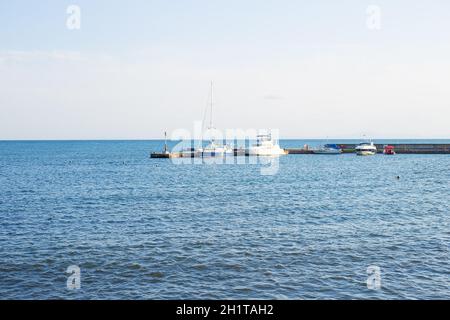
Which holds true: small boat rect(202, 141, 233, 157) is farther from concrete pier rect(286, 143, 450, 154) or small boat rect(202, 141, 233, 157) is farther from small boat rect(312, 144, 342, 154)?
small boat rect(312, 144, 342, 154)

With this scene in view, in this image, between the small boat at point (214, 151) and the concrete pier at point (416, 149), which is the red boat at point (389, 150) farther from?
the small boat at point (214, 151)

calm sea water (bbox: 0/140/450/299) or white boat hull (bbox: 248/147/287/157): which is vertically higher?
white boat hull (bbox: 248/147/287/157)

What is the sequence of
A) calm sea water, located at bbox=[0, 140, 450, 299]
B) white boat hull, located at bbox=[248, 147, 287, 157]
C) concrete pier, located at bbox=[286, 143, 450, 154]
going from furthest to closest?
concrete pier, located at bbox=[286, 143, 450, 154], white boat hull, located at bbox=[248, 147, 287, 157], calm sea water, located at bbox=[0, 140, 450, 299]

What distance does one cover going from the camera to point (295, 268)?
20.2 metres

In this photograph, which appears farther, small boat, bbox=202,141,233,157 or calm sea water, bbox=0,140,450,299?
small boat, bbox=202,141,233,157

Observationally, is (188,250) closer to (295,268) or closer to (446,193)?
(295,268)

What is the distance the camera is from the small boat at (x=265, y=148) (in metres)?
133

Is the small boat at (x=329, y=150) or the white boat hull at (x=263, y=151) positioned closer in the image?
the white boat hull at (x=263, y=151)

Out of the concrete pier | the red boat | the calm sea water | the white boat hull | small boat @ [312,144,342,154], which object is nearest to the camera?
the calm sea water

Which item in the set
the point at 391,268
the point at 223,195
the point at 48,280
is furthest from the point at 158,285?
the point at 223,195

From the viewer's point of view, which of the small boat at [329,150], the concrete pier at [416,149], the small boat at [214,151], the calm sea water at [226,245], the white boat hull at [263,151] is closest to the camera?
the calm sea water at [226,245]

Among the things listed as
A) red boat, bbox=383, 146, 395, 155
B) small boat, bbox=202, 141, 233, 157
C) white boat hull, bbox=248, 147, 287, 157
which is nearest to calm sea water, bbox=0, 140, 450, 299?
small boat, bbox=202, 141, 233, 157

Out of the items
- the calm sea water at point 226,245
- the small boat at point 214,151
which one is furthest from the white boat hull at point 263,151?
the calm sea water at point 226,245

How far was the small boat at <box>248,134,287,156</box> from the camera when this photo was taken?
133m
